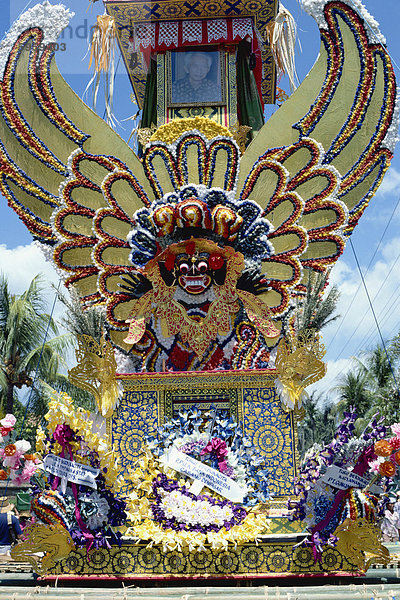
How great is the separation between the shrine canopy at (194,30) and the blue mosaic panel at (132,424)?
4317 millimetres

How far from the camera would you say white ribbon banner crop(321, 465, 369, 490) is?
534 centimetres

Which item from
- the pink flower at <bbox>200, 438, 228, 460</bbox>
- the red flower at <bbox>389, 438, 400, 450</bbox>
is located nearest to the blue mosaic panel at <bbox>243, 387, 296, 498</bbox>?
the pink flower at <bbox>200, 438, 228, 460</bbox>

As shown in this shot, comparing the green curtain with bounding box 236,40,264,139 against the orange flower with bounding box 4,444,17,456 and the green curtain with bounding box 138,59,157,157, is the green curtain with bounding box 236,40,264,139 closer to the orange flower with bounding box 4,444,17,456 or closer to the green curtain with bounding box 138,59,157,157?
the green curtain with bounding box 138,59,157,157

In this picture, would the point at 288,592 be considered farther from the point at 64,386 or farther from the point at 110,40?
the point at 64,386

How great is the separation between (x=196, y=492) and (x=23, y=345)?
10999mm

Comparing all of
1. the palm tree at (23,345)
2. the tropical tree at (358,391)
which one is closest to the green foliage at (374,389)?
the tropical tree at (358,391)

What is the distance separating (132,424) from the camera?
6.59m

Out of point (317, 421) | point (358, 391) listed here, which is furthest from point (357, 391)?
point (317, 421)

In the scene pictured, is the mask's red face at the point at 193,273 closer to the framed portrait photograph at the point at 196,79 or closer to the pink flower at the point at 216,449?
the pink flower at the point at 216,449

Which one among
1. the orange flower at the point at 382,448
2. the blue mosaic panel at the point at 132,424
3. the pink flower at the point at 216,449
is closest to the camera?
the orange flower at the point at 382,448

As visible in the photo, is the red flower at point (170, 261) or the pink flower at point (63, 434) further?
the red flower at point (170, 261)

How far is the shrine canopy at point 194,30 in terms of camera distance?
8812 millimetres

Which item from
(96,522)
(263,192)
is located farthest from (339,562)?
(263,192)

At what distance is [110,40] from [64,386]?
10355 mm
